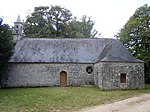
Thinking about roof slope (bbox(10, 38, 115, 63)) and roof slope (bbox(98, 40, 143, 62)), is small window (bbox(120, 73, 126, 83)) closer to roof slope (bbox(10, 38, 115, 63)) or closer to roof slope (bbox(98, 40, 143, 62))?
roof slope (bbox(98, 40, 143, 62))

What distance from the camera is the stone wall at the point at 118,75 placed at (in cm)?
2069

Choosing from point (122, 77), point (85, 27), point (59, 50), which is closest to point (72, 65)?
point (59, 50)

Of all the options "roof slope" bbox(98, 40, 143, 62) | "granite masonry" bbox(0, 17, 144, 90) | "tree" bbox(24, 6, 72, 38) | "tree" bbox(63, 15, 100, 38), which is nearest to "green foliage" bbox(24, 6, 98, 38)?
"tree" bbox(24, 6, 72, 38)

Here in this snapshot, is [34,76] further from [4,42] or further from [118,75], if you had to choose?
[118,75]

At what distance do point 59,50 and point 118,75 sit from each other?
7874 mm

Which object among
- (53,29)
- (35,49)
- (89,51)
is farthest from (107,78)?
(53,29)

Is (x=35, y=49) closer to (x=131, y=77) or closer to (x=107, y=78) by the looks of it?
(x=107, y=78)

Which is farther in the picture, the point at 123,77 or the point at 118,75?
the point at 123,77

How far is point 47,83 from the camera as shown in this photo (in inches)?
947

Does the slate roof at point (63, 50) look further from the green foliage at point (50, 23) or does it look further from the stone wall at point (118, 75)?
the green foliage at point (50, 23)

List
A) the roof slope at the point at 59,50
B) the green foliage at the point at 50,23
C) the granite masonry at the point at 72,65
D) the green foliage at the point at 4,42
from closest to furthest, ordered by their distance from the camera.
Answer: the green foliage at the point at 4,42 < the granite masonry at the point at 72,65 < the roof slope at the point at 59,50 < the green foliage at the point at 50,23

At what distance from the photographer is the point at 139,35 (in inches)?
1145

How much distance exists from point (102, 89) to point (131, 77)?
3102mm

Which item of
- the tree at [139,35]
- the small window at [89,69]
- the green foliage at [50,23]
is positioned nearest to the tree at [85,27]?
the green foliage at [50,23]
